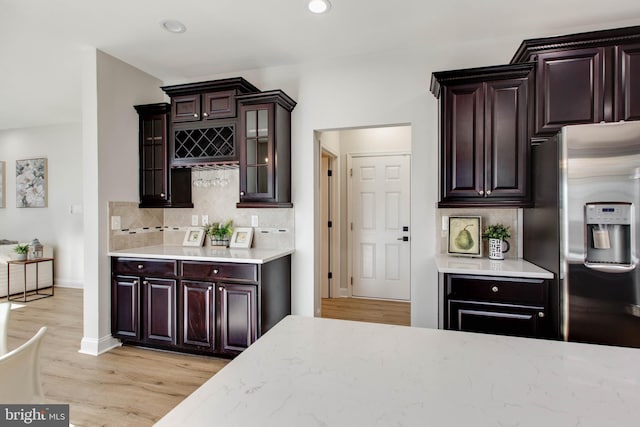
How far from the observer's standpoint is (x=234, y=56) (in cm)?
330

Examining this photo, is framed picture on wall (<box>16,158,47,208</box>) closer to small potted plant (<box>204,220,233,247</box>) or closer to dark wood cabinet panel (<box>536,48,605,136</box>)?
small potted plant (<box>204,220,233,247</box>)

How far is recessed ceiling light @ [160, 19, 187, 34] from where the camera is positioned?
8.81 ft

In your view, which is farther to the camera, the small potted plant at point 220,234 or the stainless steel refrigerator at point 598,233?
the small potted plant at point 220,234

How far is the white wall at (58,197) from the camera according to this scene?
5621 mm

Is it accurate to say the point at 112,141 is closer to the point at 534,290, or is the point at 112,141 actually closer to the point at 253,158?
the point at 253,158

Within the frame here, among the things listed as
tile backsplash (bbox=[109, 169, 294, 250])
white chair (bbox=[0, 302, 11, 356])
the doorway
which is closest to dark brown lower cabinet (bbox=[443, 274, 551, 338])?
tile backsplash (bbox=[109, 169, 294, 250])

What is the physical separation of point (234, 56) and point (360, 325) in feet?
9.88

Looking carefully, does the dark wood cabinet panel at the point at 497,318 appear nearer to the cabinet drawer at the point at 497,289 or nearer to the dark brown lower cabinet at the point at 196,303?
the cabinet drawer at the point at 497,289

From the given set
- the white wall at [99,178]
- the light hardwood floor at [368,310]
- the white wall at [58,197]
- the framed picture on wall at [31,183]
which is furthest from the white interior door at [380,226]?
the framed picture on wall at [31,183]

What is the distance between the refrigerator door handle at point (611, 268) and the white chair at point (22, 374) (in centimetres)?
265

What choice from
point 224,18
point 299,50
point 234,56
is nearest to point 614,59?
point 299,50

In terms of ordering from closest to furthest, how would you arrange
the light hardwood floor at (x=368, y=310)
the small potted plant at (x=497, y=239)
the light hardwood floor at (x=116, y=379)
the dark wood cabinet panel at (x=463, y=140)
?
1. the light hardwood floor at (x=116, y=379)
2. the dark wood cabinet panel at (x=463, y=140)
3. the small potted plant at (x=497, y=239)
4. the light hardwood floor at (x=368, y=310)

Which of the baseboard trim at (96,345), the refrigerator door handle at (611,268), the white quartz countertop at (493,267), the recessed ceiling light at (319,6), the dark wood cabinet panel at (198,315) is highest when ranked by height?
the recessed ceiling light at (319,6)

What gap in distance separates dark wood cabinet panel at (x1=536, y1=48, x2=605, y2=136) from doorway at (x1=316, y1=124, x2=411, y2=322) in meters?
2.33
